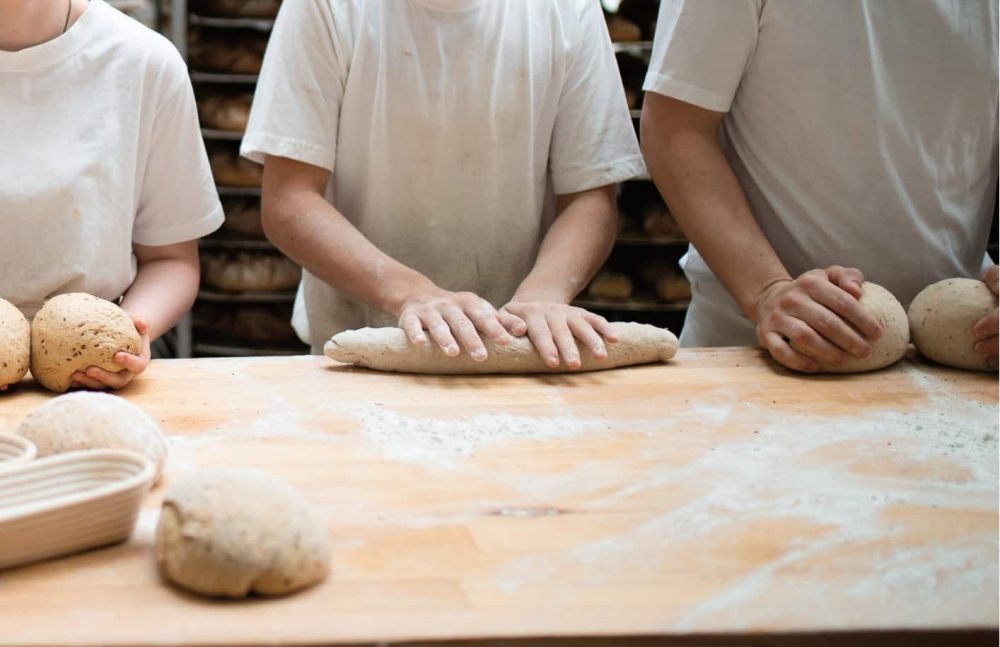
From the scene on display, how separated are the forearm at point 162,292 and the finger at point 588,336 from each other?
687 millimetres

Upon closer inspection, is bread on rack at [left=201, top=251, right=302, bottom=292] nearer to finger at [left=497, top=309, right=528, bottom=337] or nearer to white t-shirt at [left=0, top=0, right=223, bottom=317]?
white t-shirt at [left=0, top=0, right=223, bottom=317]

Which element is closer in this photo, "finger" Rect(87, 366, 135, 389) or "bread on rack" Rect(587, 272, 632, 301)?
"finger" Rect(87, 366, 135, 389)

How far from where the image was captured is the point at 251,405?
144 centimetres

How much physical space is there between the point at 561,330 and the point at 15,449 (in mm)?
834

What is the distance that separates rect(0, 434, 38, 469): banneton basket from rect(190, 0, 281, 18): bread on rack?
298 cm

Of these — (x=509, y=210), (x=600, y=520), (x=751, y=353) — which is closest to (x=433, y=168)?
(x=509, y=210)

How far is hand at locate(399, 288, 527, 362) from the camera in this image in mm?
1589

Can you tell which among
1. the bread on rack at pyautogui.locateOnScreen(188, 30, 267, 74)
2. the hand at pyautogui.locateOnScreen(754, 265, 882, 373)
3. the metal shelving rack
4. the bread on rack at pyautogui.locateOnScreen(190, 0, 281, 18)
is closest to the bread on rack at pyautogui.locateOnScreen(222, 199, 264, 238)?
the metal shelving rack

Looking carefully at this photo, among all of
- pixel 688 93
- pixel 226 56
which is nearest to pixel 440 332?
pixel 688 93

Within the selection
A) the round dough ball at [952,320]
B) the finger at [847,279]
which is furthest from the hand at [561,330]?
the round dough ball at [952,320]

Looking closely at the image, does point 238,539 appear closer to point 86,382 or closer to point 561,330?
point 86,382

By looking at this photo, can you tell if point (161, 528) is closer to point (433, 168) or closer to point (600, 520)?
point (600, 520)

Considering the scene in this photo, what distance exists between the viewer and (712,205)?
1.84 metres

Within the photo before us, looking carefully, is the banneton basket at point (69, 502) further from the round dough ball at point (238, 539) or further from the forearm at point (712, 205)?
the forearm at point (712, 205)
